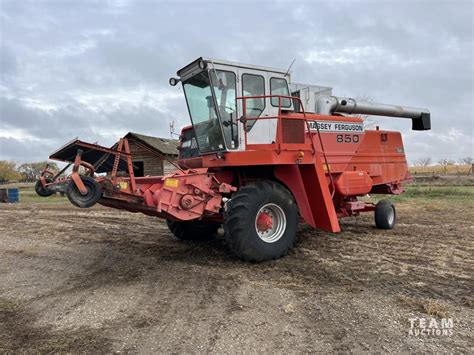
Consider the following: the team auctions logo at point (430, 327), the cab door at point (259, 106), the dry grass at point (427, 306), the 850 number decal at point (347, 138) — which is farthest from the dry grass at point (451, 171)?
the team auctions logo at point (430, 327)

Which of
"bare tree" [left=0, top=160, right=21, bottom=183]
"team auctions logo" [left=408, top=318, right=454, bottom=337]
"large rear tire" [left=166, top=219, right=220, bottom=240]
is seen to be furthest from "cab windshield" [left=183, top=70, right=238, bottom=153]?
"bare tree" [left=0, top=160, right=21, bottom=183]

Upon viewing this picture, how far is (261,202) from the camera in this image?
650cm

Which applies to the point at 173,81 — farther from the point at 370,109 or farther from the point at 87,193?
the point at 370,109

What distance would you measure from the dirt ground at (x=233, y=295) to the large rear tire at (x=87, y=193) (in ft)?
3.79

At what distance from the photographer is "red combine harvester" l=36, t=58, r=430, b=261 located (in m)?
6.13

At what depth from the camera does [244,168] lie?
24.1 ft

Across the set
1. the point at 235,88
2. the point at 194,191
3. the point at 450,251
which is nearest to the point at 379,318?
the point at 194,191

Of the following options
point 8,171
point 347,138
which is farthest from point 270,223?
point 8,171

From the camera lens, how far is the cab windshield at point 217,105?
7.00 metres

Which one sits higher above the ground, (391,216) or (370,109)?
(370,109)

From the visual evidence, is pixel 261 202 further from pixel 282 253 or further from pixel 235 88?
pixel 235 88

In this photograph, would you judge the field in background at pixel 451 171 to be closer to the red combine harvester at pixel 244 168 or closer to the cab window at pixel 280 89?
the red combine harvester at pixel 244 168

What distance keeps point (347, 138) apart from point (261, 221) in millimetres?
3293

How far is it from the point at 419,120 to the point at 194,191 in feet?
26.7
